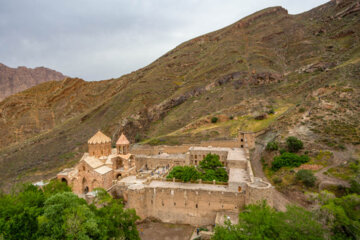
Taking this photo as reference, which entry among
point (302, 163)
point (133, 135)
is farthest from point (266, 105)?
point (133, 135)

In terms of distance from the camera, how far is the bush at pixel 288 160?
1010 inches

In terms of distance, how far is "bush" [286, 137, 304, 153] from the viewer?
27517mm

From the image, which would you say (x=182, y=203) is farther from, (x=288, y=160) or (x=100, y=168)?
(x=288, y=160)

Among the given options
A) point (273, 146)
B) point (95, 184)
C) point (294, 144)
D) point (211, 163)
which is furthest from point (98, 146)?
point (294, 144)

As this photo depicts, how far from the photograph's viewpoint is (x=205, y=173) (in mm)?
24734

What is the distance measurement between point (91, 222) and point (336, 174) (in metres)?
23.9

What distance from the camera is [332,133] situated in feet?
90.5

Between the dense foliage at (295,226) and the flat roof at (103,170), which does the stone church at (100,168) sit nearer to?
the flat roof at (103,170)

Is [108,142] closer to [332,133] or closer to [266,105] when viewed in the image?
[332,133]

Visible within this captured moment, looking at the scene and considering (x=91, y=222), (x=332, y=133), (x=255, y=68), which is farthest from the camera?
(x=255, y=68)

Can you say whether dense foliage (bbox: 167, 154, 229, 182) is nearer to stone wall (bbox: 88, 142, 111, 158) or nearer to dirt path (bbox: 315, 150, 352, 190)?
dirt path (bbox: 315, 150, 352, 190)

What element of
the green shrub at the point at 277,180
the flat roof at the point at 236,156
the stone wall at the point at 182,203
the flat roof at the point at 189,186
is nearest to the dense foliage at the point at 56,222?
the stone wall at the point at 182,203

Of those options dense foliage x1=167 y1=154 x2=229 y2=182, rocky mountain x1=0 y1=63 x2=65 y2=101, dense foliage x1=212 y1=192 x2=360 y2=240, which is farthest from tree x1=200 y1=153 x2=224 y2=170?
rocky mountain x1=0 y1=63 x2=65 y2=101

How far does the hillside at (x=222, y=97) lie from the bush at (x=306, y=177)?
22.7ft
